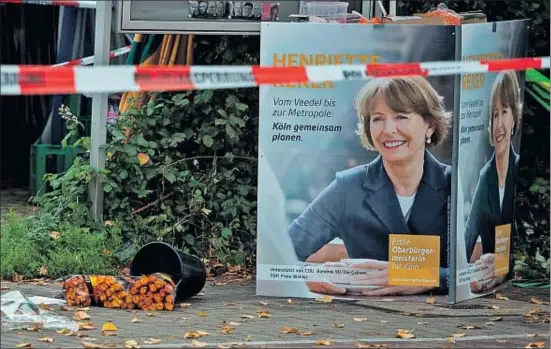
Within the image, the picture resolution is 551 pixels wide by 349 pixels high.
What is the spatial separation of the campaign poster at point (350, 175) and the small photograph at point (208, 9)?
4.55 ft

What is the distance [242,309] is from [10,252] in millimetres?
2259

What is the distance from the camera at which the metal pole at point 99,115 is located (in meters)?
10.3

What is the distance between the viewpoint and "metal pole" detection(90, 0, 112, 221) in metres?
10.3

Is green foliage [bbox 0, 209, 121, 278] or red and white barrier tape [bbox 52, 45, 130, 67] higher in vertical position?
red and white barrier tape [bbox 52, 45, 130, 67]

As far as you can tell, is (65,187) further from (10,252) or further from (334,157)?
(334,157)

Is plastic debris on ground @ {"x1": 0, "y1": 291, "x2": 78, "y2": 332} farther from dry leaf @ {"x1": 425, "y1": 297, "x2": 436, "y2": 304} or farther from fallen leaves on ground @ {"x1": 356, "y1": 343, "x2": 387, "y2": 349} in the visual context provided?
dry leaf @ {"x1": 425, "y1": 297, "x2": 436, "y2": 304}

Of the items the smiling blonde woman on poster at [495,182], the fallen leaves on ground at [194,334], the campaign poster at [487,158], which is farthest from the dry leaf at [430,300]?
the fallen leaves on ground at [194,334]

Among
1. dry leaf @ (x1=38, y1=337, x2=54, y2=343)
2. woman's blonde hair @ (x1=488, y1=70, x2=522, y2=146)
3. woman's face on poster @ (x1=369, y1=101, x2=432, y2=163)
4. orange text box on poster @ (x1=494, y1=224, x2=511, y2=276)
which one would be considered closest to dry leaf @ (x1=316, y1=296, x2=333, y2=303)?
woman's face on poster @ (x1=369, y1=101, x2=432, y2=163)

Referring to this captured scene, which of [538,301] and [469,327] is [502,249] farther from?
[469,327]

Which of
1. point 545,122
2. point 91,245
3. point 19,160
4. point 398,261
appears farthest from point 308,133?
point 19,160

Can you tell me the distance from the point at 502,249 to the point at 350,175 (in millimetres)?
1627

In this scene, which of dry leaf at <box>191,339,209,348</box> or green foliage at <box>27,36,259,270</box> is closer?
dry leaf at <box>191,339,209,348</box>

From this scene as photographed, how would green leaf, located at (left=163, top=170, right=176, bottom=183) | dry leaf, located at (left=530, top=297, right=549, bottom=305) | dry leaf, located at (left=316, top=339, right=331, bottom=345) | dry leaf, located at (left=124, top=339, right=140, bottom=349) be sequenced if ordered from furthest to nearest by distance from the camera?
green leaf, located at (left=163, top=170, right=176, bottom=183) < dry leaf, located at (left=530, top=297, right=549, bottom=305) < dry leaf, located at (left=316, top=339, right=331, bottom=345) < dry leaf, located at (left=124, top=339, right=140, bottom=349)

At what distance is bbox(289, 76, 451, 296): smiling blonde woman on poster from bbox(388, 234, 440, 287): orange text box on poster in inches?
1.6
